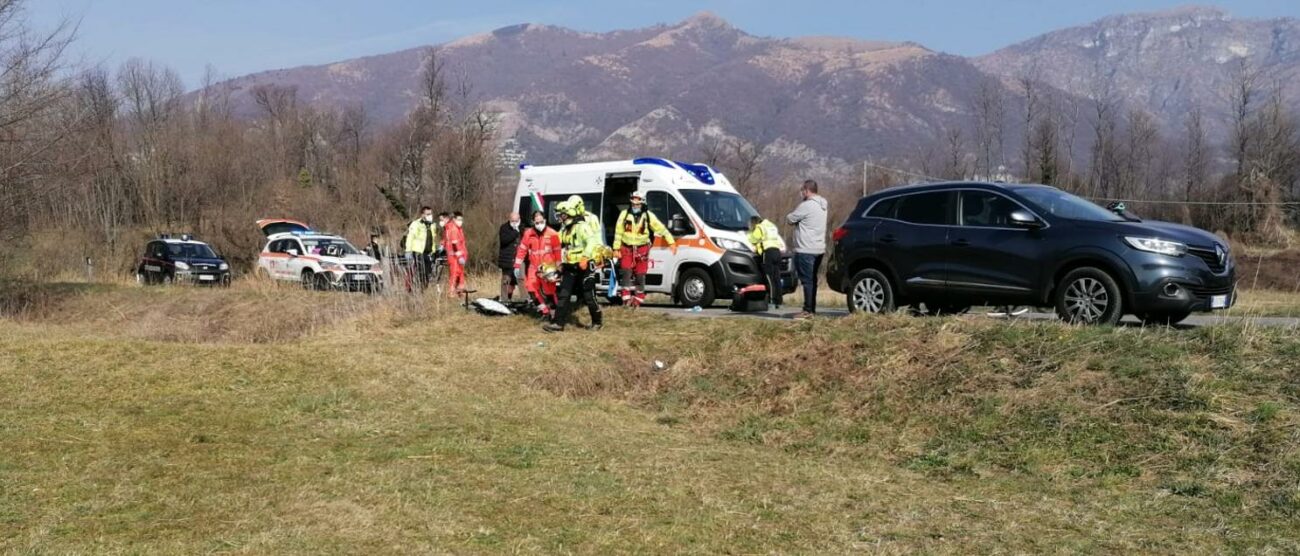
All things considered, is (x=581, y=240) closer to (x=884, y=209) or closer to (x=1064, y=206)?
(x=884, y=209)

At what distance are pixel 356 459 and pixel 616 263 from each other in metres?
9.11

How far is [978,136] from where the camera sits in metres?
95.6

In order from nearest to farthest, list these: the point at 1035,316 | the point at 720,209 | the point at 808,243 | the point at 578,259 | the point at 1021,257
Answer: the point at 1021,257
the point at 1035,316
the point at 578,259
the point at 808,243
the point at 720,209

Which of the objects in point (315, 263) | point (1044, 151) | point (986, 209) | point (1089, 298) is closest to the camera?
point (1089, 298)

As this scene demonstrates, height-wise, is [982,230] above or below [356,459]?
above

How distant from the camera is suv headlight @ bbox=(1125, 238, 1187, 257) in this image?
10930 mm

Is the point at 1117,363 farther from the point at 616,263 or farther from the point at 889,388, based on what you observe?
the point at 616,263

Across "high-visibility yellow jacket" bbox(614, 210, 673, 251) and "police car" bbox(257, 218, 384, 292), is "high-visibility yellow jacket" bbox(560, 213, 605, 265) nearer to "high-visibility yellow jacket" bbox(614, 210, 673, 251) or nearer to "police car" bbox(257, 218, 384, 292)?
"high-visibility yellow jacket" bbox(614, 210, 673, 251)

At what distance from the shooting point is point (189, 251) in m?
31.4

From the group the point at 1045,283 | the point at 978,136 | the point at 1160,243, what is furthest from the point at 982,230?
the point at 978,136

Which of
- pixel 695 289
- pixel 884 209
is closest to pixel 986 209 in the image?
pixel 884 209

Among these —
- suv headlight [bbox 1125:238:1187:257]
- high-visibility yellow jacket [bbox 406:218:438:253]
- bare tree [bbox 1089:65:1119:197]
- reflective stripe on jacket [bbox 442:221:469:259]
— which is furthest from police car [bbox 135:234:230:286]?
bare tree [bbox 1089:65:1119:197]

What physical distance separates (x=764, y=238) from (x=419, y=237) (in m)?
6.34

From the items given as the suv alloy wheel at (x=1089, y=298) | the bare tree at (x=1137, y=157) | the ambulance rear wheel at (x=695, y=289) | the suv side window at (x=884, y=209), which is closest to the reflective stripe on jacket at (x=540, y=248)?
the ambulance rear wheel at (x=695, y=289)
